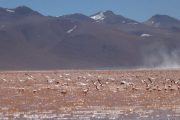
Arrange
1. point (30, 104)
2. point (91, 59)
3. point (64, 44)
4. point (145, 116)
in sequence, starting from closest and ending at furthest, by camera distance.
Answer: point (145, 116) < point (30, 104) < point (91, 59) < point (64, 44)

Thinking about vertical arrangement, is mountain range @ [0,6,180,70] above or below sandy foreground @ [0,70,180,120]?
above

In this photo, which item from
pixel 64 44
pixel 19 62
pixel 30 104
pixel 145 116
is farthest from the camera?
pixel 64 44

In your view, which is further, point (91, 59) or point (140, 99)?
point (91, 59)

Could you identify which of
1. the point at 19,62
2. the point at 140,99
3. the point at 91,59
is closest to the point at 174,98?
the point at 140,99

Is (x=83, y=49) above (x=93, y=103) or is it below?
above

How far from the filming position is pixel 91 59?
17288cm

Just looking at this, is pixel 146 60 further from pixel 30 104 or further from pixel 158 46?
pixel 30 104

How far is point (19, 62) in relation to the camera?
154250 mm

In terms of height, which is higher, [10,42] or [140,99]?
[10,42]

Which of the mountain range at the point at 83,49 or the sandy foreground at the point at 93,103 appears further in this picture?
the mountain range at the point at 83,49

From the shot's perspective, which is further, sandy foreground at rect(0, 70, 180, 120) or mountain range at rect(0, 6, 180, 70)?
mountain range at rect(0, 6, 180, 70)

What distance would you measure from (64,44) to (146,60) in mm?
25875

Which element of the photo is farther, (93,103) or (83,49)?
(83,49)

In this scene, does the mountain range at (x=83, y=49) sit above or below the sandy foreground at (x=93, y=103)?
above
